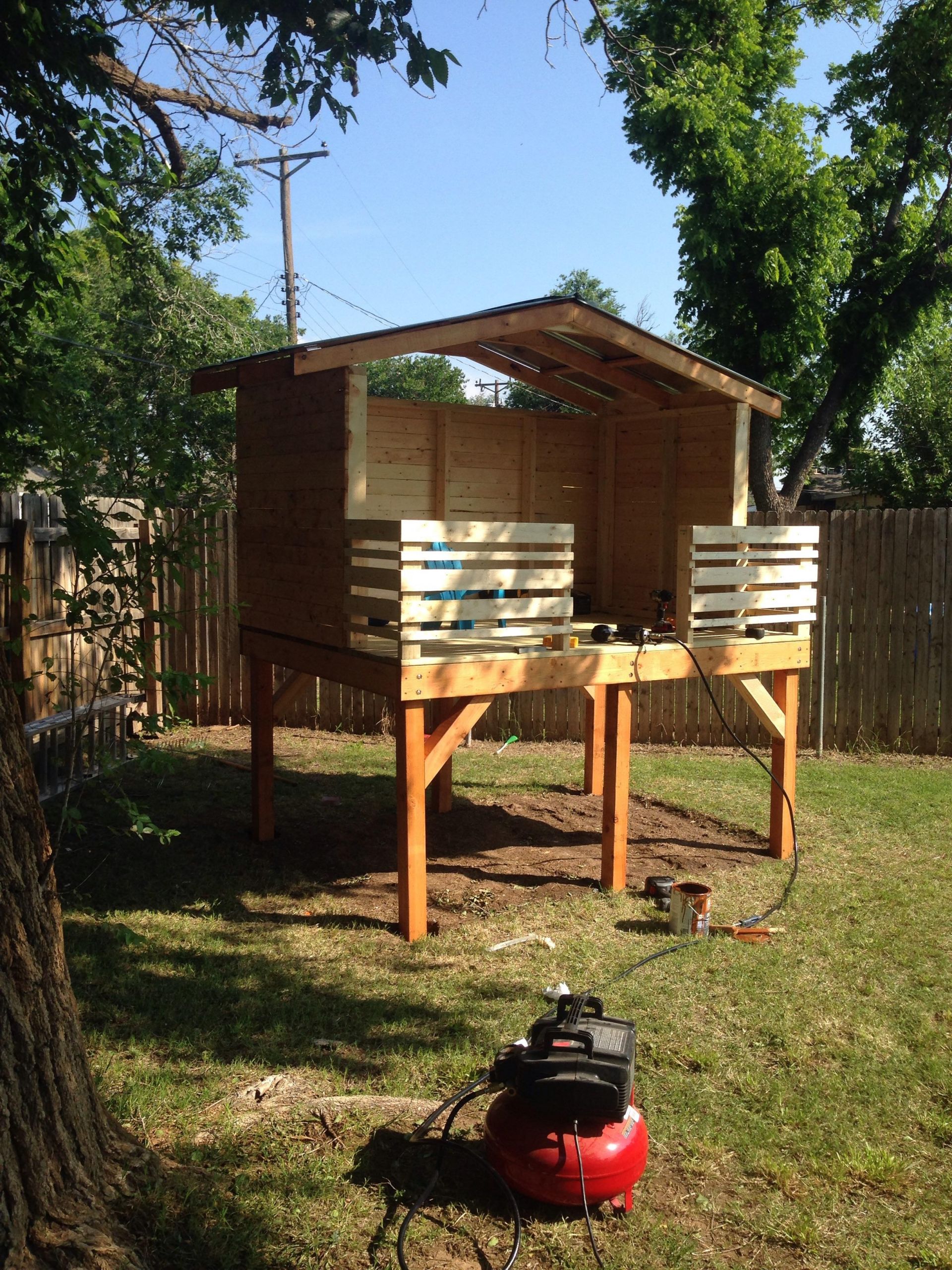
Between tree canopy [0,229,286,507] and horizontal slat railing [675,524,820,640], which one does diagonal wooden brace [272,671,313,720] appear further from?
tree canopy [0,229,286,507]

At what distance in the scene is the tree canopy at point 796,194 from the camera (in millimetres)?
16312

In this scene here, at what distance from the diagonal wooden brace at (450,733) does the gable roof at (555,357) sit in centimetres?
232

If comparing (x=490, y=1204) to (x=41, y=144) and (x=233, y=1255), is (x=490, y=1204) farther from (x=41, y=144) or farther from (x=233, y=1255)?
(x=41, y=144)

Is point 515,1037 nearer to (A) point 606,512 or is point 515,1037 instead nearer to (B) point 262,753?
(B) point 262,753

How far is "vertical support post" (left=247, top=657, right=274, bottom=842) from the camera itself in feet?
26.7

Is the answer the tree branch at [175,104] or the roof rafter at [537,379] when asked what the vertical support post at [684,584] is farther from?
the tree branch at [175,104]

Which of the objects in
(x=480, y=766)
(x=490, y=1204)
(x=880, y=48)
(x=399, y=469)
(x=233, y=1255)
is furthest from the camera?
(x=880, y=48)

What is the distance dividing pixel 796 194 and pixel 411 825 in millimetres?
13960

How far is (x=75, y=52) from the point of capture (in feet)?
19.0

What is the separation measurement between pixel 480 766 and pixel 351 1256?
302 inches

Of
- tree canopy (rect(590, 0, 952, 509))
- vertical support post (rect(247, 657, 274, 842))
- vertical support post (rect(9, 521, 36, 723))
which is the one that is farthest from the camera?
tree canopy (rect(590, 0, 952, 509))

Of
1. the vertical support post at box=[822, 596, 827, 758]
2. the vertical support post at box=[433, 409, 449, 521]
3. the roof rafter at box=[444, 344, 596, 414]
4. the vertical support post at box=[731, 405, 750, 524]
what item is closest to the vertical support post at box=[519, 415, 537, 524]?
the roof rafter at box=[444, 344, 596, 414]

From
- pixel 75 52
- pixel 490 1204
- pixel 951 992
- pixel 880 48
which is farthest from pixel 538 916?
pixel 880 48

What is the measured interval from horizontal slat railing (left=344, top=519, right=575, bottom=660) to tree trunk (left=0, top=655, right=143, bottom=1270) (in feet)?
10.7
